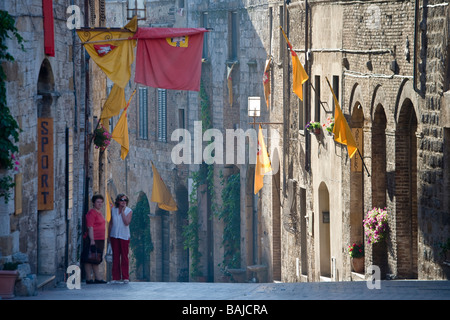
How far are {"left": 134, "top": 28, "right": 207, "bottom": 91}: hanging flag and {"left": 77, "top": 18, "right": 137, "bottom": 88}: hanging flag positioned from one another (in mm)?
221

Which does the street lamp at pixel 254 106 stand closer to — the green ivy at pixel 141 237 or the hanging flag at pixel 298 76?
the hanging flag at pixel 298 76

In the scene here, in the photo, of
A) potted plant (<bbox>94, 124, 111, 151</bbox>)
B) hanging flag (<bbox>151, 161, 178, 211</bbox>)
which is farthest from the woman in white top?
hanging flag (<bbox>151, 161, 178, 211</bbox>)

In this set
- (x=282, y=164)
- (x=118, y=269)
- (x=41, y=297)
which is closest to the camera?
(x=41, y=297)

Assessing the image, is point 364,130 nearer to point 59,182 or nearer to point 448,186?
point 448,186

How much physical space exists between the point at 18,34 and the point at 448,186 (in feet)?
21.6

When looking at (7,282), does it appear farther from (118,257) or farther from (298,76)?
(298,76)

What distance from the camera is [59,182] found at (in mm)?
18125

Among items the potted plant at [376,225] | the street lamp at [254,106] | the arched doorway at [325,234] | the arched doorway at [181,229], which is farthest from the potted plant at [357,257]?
the arched doorway at [181,229]

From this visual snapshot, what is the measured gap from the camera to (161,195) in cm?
3675

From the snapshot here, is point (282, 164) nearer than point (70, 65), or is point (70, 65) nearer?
point (70, 65)

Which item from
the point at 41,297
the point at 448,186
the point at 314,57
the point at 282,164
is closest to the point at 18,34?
the point at 41,297

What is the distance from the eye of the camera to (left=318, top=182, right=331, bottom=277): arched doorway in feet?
80.0

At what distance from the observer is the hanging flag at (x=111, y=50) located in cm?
1830

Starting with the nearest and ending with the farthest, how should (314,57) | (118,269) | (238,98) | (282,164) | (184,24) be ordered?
(118,269) < (314,57) < (282,164) < (238,98) < (184,24)
